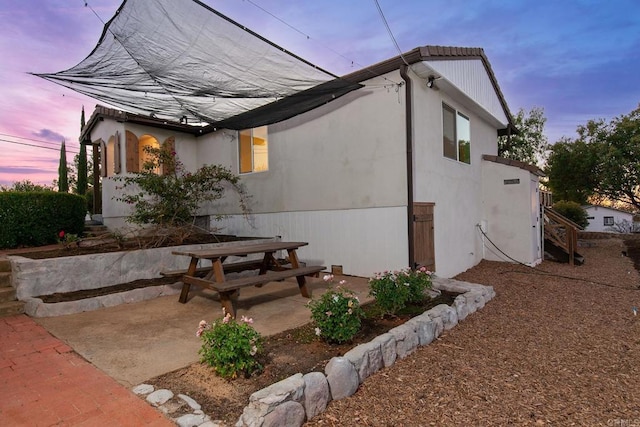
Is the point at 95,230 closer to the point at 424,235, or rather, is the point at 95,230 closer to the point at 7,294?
the point at 7,294

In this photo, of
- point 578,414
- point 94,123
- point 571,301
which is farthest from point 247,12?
point 94,123

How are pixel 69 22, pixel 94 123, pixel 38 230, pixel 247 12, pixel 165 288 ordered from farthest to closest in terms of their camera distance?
pixel 94 123
pixel 38 230
pixel 165 288
pixel 69 22
pixel 247 12

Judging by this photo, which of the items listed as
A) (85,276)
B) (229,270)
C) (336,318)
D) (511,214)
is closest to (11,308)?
(85,276)

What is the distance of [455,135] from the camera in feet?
25.1

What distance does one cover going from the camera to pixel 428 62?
19.3 ft

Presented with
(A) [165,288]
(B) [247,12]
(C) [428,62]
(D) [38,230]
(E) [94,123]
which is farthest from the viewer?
(E) [94,123]

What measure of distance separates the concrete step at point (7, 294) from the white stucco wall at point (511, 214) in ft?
29.1

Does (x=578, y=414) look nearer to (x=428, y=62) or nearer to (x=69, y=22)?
(x=428, y=62)

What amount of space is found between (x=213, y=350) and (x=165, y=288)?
322cm

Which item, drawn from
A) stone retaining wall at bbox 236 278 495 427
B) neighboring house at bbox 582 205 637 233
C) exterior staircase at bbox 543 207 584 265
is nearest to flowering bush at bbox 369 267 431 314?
stone retaining wall at bbox 236 278 495 427

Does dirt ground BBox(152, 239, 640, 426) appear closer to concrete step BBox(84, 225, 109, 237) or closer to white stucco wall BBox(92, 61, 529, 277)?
white stucco wall BBox(92, 61, 529, 277)

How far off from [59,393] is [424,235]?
214 inches

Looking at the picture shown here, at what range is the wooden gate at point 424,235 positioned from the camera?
603 cm

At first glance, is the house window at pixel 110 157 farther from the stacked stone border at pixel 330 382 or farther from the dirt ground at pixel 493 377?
the stacked stone border at pixel 330 382
